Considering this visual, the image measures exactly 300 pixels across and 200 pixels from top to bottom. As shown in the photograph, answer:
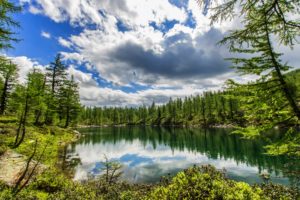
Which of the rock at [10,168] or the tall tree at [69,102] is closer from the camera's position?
the rock at [10,168]

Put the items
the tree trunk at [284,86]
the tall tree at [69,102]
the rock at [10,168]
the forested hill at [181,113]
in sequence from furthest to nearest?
the forested hill at [181,113]
the tall tree at [69,102]
the rock at [10,168]
the tree trunk at [284,86]

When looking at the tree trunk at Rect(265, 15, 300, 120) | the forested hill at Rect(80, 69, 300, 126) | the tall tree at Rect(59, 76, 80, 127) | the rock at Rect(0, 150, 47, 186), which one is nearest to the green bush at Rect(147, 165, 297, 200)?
the tree trunk at Rect(265, 15, 300, 120)

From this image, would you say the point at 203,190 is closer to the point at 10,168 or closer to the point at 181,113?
the point at 10,168

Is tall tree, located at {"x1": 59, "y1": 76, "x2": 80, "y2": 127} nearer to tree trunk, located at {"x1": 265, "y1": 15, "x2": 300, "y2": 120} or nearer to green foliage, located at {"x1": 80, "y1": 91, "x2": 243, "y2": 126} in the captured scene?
green foliage, located at {"x1": 80, "y1": 91, "x2": 243, "y2": 126}

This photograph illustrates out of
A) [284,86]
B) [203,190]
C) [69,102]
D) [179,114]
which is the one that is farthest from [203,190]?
[179,114]

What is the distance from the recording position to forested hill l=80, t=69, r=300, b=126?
313 feet

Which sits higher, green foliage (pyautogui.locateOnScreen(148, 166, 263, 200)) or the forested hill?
the forested hill

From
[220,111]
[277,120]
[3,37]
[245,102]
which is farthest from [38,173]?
[220,111]

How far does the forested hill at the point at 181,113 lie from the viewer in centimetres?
9544

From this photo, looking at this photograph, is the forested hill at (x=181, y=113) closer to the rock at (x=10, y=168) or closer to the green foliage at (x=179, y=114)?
the green foliage at (x=179, y=114)

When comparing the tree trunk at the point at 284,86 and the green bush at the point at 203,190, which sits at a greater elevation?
the tree trunk at the point at 284,86

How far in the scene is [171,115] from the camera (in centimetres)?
12850

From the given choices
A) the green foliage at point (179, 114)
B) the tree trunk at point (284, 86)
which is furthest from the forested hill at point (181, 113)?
the tree trunk at point (284, 86)

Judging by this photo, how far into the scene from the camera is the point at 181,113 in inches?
5007
